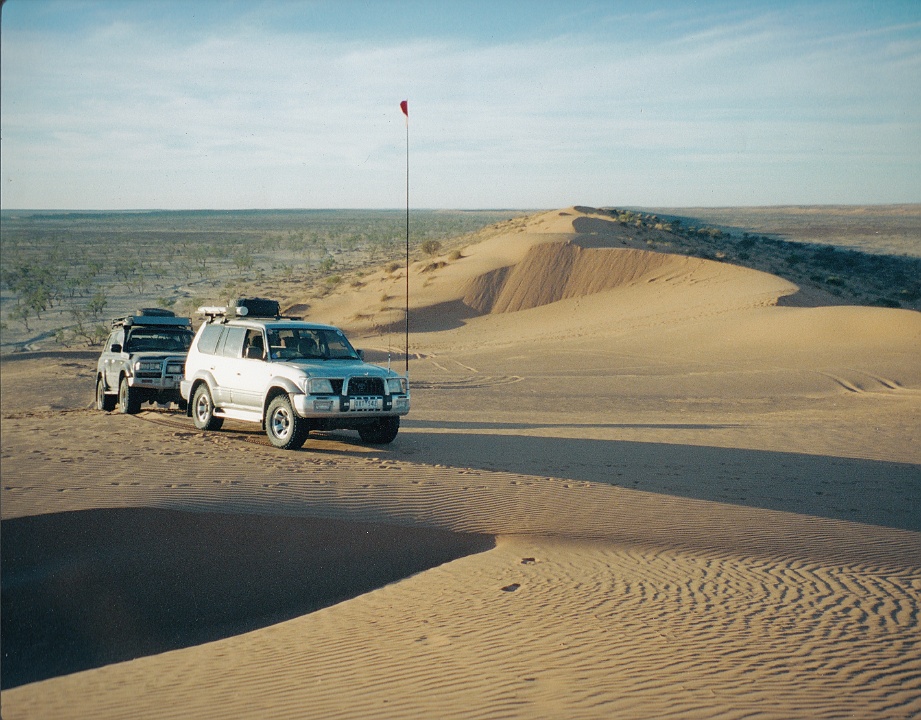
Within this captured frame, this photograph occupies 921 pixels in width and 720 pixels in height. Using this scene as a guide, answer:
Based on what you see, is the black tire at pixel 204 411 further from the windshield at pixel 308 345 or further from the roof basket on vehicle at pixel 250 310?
the windshield at pixel 308 345

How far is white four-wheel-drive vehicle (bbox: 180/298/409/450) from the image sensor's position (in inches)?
510

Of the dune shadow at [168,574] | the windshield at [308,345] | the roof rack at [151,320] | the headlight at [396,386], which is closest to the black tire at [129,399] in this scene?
the roof rack at [151,320]

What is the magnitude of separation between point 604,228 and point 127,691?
5250cm

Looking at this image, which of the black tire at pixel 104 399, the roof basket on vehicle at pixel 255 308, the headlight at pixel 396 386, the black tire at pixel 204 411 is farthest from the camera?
the black tire at pixel 104 399

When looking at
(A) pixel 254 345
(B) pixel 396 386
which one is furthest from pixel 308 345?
(B) pixel 396 386

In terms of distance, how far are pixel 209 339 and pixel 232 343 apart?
0.80 m

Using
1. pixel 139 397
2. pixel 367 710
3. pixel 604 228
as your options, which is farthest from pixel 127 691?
pixel 604 228

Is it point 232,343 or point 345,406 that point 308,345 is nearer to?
point 232,343

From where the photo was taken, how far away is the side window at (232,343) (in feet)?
47.0

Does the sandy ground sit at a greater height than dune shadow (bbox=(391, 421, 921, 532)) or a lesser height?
greater

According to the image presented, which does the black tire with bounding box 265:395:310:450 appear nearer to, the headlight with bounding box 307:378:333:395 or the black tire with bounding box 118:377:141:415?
the headlight with bounding box 307:378:333:395

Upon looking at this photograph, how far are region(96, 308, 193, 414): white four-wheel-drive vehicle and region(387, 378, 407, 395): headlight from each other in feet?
18.9

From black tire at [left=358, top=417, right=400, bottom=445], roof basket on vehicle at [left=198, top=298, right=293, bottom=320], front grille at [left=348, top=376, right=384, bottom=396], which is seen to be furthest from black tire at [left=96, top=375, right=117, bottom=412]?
front grille at [left=348, top=376, right=384, bottom=396]

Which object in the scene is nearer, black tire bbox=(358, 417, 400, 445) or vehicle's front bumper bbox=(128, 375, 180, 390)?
black tire bbox=(358, 417, 400, 445)
